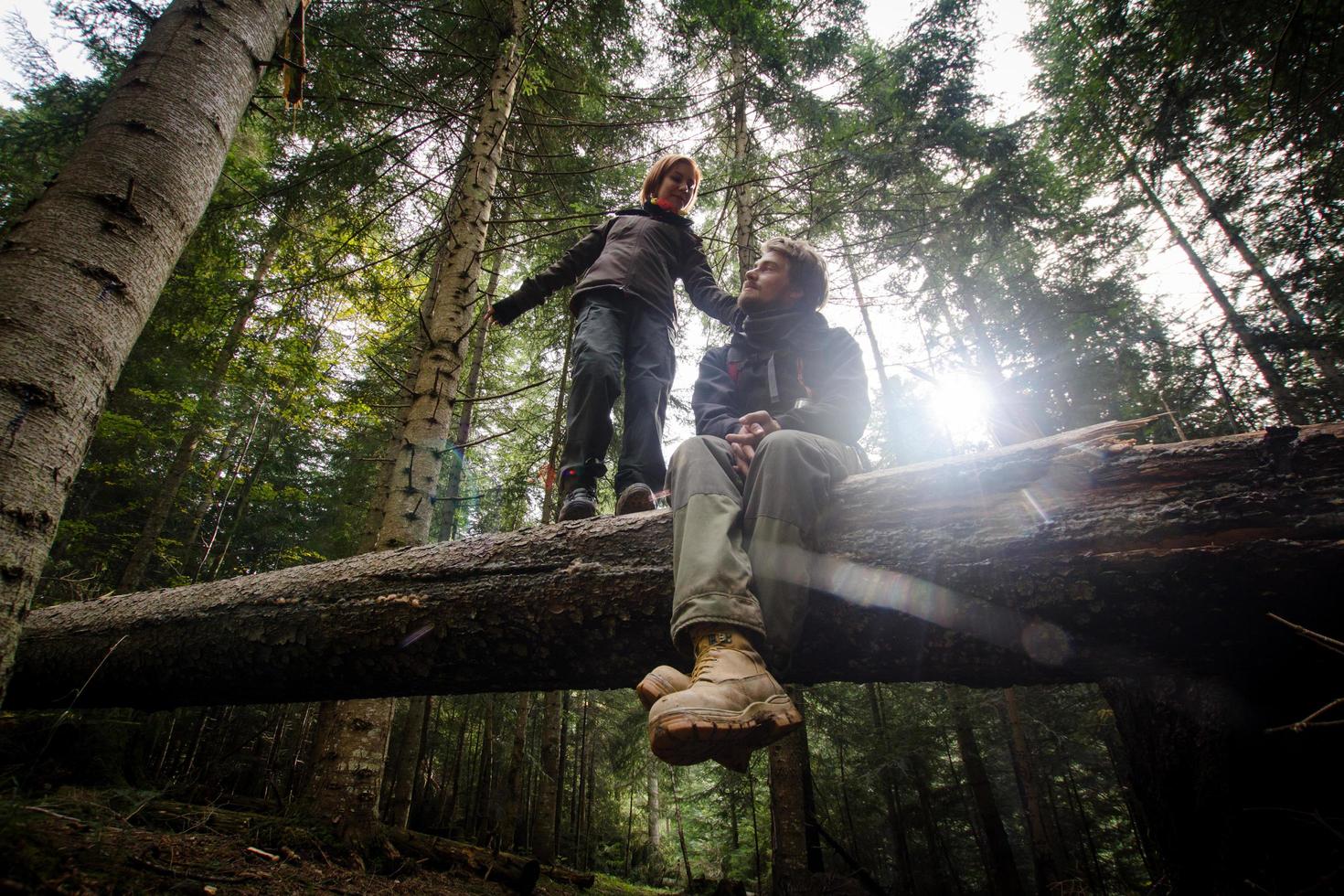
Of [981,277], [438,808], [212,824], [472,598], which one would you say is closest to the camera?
[472,598]

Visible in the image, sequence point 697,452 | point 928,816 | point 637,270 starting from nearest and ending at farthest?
1. point 697,452
2. point 637,270
3. point 928,816

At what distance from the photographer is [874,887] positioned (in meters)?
5.94

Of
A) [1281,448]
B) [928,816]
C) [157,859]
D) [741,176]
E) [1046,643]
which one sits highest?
[741,176]

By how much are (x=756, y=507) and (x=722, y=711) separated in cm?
75

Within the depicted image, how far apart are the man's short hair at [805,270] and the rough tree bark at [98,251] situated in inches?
100

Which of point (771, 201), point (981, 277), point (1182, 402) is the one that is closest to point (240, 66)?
point (771, 201)

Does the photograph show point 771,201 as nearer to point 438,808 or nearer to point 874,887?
point 874,887

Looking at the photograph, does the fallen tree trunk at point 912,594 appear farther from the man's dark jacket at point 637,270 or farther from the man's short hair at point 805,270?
the man's dark jacket at point 637,270

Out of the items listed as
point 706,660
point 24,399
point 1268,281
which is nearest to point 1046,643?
point 706,660

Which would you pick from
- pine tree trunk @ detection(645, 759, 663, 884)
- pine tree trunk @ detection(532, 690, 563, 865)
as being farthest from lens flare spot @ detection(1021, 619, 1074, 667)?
pine tree trunk @ detection(645, 759, 663, 884)

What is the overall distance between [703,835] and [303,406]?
22731mm

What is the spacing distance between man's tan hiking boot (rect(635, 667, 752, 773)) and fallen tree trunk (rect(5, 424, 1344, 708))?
382 millimetres

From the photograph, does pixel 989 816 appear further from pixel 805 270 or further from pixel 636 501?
pixel 805 270

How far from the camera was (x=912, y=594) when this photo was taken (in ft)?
6.00
